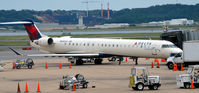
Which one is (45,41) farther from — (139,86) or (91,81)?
(139,86)

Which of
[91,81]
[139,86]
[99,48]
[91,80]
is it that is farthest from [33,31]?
[139,86]

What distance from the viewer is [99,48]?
5081 cm

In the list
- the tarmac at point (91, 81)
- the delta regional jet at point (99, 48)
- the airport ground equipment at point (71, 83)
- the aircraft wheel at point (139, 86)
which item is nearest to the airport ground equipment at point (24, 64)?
the tarmac at point (91, 81)

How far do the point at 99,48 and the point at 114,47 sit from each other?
2036 millimetres

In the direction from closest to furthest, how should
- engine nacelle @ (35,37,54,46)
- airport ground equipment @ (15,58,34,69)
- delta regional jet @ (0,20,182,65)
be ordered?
delta regional jet @ (0,20,182,65) → airport ground equipment @ (15,58,34,69) → engine nacelle @ (35,37,54,46)

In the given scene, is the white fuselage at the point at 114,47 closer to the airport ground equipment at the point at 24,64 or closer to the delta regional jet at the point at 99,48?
the delta regional jet at the point at 99,48

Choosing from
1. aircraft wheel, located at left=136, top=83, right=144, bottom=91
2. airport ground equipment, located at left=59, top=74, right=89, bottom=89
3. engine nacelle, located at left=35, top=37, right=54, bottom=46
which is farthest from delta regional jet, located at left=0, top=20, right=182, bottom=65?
aircraft wheel, located at left=136, top=83, right=144, bottom=91

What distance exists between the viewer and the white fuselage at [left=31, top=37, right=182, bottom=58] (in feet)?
152

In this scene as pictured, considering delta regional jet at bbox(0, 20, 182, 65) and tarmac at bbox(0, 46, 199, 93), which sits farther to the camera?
delta regional jet at bbox(0, 20, 182, 65)

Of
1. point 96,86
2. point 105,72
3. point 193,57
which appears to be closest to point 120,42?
point 105,72

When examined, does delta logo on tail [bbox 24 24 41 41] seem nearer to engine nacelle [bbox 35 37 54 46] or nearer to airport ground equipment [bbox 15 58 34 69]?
engine nacelle [bbox 35 37 54 46]

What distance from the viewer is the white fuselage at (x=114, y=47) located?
4644 centimetres

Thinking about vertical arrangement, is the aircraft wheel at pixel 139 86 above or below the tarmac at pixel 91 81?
above

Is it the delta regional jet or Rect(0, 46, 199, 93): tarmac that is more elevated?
the delta regional jet
